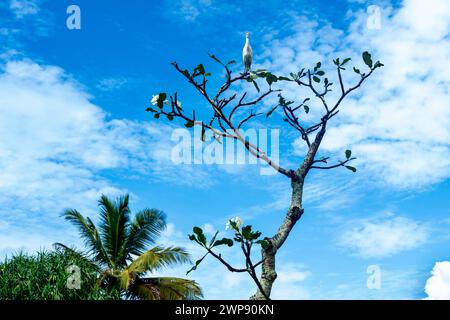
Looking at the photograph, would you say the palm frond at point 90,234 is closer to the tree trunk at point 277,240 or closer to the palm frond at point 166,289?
the palm frond at point 166,289

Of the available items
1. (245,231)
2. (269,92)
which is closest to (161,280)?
(269,92)

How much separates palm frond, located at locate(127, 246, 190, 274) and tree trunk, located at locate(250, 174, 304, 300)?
386 inches

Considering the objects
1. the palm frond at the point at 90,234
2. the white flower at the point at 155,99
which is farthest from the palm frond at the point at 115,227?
the white flower at the point at 155,99

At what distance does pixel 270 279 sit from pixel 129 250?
38.2 ft

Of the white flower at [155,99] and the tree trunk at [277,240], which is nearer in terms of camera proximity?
the tree trunk at [277,240]

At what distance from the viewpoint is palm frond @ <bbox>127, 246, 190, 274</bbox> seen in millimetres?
13117

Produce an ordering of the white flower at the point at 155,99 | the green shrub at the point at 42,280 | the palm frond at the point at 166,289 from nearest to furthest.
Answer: the white flower at the point at 155,99
the green shrub at the point at 42,280
the palm frond at the point at 166,289

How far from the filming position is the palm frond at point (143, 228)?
14.5 meters

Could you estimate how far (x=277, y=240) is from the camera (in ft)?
11.8

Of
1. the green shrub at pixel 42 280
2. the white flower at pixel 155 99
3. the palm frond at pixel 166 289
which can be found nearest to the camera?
the white flower at pixel 155 99

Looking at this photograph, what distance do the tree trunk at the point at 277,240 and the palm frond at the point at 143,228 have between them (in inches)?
431
